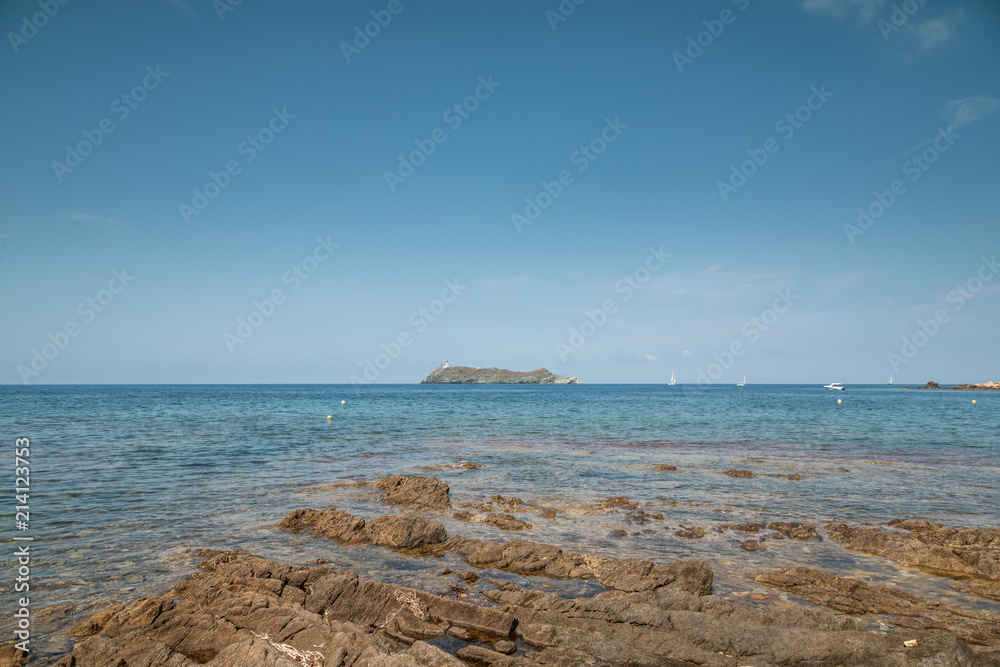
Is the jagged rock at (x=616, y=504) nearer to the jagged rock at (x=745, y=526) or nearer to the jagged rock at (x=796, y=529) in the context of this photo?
the jagged rock at (x=745, y=526)

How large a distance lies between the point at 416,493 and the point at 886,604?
495 inches

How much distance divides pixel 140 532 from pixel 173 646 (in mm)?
7133

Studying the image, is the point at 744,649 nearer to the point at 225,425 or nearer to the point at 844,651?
the point at 844,651

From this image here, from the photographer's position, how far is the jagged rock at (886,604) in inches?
307

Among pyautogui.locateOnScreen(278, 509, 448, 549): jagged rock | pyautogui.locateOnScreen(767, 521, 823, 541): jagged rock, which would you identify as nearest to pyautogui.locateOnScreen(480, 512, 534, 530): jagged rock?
pyautogui.locateOnScreen(278, 509, 448, 549): jagged rock

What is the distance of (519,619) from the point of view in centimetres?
771

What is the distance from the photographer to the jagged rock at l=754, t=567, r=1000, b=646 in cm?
781

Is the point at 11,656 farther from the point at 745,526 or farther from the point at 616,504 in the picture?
the point at 745,526

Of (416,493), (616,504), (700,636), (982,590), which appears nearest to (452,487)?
(416,493)

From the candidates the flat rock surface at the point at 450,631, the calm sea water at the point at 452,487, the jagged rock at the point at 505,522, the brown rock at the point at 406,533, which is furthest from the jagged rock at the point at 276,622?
the jagged rock at the point at 505,522

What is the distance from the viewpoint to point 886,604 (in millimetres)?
8578

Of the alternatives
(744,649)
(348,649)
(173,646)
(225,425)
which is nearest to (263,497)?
(173,646)

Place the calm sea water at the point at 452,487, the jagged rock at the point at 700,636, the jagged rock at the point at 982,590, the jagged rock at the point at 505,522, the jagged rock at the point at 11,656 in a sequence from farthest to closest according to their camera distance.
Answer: the jagged rock at the point at 505,522 → the calm sea water at the point at 452,487 → the jagged rock at the point at 982,590 → the jagged rock at the point at 11,656 → the jagged rock at the point at 700,636

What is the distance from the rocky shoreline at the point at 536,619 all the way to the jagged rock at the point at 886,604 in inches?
1.2
